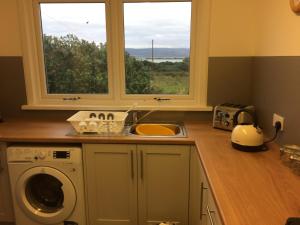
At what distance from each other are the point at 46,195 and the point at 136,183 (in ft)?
2.62

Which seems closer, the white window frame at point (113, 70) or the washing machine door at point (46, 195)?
the washing machine door at point (46, 195)

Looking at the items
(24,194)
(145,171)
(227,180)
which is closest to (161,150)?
(145,171)

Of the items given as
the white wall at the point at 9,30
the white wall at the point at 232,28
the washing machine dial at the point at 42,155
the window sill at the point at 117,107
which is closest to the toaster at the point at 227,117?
the window sill at the point at 117,107

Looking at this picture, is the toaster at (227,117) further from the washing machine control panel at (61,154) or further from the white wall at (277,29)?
the washing machine control panel at (61,154)

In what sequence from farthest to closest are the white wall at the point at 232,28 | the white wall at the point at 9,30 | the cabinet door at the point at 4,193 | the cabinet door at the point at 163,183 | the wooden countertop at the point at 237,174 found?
the white wall at the point at 9,30 < the white wall at the point at 232,28 < the cabinet door at the point at 4,193 < the cabinet door at the point at 163,183 < the wooden countertop at the point at 237,174

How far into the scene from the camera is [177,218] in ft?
6.93

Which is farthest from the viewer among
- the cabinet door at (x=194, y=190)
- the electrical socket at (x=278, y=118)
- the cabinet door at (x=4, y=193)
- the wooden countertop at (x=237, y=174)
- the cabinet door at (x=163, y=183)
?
the cabinet door at (x=4, y=193)

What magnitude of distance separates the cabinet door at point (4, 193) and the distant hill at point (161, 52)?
4.56 feet

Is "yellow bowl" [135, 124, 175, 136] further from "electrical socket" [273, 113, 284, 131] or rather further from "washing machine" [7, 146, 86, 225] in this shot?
"electrical socket" [273, 113, 284, 131]

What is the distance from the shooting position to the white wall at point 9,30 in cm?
238

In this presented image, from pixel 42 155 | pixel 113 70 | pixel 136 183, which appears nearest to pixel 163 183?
pixel 136 183

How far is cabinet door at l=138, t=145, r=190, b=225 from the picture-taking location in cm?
200

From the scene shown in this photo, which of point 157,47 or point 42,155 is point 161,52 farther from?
point 42,155

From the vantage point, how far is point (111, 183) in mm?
2092
